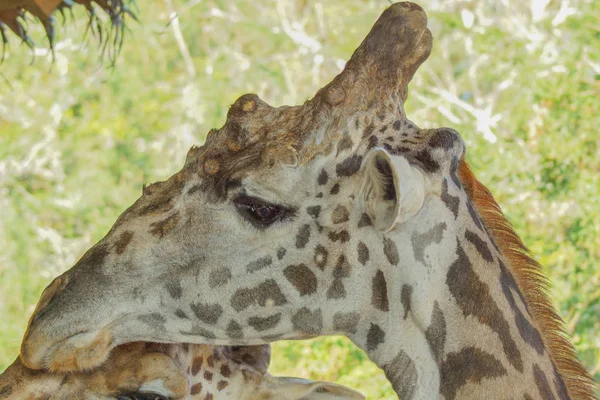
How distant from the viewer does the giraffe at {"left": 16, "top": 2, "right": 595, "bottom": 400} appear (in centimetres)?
284

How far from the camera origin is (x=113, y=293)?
2920 millimetres

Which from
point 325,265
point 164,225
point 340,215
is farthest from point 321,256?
point 164,225

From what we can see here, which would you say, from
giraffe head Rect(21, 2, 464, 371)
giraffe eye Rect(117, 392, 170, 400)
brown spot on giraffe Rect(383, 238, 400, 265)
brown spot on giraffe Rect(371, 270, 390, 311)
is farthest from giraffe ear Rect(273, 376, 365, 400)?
brown spot on giraffe Rect(383, 238, 400, 265)

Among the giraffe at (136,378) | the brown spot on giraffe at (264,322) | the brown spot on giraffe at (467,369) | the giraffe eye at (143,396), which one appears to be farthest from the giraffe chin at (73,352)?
the brown spot on giraffe at (467,369)

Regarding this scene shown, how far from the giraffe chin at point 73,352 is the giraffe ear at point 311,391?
2.55ft

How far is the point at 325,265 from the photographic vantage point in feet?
9.48

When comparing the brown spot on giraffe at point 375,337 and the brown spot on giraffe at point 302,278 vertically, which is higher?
the brown spot on giraffe at point 302,278

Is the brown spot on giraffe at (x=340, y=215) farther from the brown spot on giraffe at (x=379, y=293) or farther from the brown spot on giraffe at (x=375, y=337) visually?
the brown spot on giraffe at (x=375, y=337)

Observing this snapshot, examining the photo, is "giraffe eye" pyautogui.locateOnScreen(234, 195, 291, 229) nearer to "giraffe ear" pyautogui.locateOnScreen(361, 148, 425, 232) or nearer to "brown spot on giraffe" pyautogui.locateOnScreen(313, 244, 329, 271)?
"brown spot on giraffe" pyautogui.locateOnScreen(313, 244, 329, 271)

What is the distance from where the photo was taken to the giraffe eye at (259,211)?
288cm

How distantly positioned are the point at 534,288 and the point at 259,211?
91 centimetres

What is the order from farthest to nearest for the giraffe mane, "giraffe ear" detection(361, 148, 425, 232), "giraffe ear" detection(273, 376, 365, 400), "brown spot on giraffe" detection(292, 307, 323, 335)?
"giraffe ear" detection(273, 376, 365, 400) < the giraffe mane < "brown spot on giraffe" detection(292, 307, 323, 335) < "giraffe ear" detection(361, 148, 425, 232)

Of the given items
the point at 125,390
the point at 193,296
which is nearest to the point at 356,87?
the point at 193,296

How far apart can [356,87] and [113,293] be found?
3.06ft
